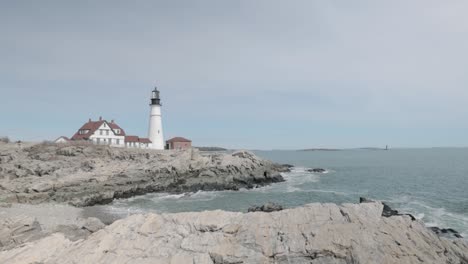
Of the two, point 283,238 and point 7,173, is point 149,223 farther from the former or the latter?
point 7,173

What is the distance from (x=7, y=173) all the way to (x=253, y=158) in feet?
99.6

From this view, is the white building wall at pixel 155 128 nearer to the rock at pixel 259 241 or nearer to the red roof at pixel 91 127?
the red roof at pixel 91 127

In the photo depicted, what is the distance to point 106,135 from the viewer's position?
190 ft

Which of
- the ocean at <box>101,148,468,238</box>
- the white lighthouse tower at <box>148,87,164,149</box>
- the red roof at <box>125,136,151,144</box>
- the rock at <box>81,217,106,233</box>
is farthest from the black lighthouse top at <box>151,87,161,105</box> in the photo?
the rock at <box>81,217,106,233</box>

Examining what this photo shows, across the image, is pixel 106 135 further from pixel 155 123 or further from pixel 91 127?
pixel 155 123

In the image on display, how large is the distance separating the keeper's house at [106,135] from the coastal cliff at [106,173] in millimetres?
10729

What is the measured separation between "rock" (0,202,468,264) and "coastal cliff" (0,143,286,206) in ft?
67.0

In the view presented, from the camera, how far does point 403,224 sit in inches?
520

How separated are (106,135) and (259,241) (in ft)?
165

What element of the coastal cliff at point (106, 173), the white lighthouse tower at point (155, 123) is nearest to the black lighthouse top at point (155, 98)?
the white lighthouse tower at point (155, 123)

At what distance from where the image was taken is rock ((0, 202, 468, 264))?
11672mm

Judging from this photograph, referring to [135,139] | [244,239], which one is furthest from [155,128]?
[244,239]

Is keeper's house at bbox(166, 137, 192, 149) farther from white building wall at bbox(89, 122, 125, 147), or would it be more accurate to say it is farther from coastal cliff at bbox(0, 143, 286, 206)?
coastal cliff at bbox(0, 143, 286, 206)

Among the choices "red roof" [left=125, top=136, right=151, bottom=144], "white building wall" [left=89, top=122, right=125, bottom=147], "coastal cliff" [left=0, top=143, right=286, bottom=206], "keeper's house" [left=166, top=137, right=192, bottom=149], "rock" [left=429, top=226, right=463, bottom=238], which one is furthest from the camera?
"keeper's house" [left=166, top=137, right=192, bottom=149]
